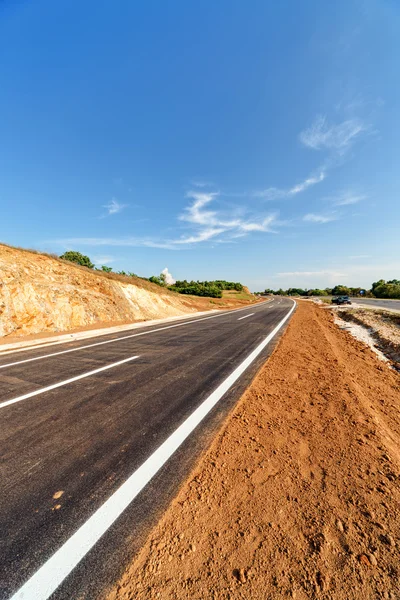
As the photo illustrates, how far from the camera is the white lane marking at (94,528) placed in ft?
4.97

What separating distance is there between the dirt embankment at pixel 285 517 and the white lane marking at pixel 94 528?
375 millimetres

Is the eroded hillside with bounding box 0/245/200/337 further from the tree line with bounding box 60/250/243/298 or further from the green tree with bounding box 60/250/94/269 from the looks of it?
the green tree with bounding box 60/250/94/269

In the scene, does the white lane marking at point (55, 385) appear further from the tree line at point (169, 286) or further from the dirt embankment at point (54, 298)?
the tree line at point (169, 286)

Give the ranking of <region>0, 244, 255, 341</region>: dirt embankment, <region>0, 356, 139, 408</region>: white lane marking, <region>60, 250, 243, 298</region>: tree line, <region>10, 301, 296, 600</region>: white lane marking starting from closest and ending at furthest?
<region>10, 301, 296, 600</region>: white lane marking < <region>0, 356, 139, 408</region>: white lane marking < <region>0, 244, 255, 341</region>: dirt embankment < <region>60, 250, 243, 298</region>: tree line

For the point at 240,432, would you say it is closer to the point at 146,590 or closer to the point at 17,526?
the point at 146,590

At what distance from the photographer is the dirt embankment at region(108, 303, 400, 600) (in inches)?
61.3

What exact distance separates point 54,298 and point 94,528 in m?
13.6

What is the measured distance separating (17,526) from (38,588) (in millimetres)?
649

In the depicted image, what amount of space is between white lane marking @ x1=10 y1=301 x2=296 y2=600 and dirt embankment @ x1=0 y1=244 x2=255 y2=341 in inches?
430

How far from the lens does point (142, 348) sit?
26.9ft

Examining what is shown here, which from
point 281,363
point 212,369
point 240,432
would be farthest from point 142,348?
point 240,432

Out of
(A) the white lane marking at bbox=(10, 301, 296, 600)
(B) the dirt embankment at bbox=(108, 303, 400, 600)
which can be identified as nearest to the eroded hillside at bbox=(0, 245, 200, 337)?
(A) the white lane marking at bbox=(10, 301, 296, 600)

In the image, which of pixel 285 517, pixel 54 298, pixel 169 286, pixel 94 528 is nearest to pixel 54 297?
pixel 54 298

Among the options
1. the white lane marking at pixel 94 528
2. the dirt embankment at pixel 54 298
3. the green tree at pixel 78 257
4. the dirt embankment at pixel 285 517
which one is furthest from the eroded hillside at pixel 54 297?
the green tree at pixel 78 257
